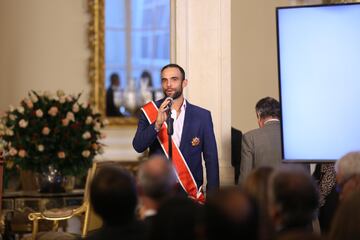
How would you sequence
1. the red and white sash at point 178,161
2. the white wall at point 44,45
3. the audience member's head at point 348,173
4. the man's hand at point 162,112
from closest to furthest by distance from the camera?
the audience member's head at point 348,173 → the man's hand at point 162,112 → the red and white sash at point 178,161 → the white wall at point 44,45

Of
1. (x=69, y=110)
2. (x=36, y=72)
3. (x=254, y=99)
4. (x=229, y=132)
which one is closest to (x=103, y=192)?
(x=229, y=132)

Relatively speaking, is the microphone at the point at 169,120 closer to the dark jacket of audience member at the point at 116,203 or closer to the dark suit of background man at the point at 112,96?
the dark jacket of audience member at the point at 116,203

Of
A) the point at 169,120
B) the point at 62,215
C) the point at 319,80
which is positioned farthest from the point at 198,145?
the point at 62,215

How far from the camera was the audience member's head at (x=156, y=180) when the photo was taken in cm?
356

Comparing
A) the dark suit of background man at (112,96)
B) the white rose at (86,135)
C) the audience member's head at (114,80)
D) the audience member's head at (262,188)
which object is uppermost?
the audience member's head at (114,80)

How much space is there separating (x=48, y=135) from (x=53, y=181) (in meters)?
0.43

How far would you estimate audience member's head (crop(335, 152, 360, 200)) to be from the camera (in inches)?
177

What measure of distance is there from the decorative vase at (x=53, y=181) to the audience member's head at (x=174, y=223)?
5.11 meters

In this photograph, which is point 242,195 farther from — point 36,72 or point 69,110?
point 36,72

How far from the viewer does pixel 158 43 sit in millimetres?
11289

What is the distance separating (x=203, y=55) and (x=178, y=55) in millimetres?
208

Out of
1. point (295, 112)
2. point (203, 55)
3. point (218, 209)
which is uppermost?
point (203, 55)

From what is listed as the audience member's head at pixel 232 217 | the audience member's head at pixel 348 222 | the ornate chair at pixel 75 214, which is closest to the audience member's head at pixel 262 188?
the audience member's head at pixel 348 222

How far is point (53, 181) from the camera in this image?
27.2 feet
